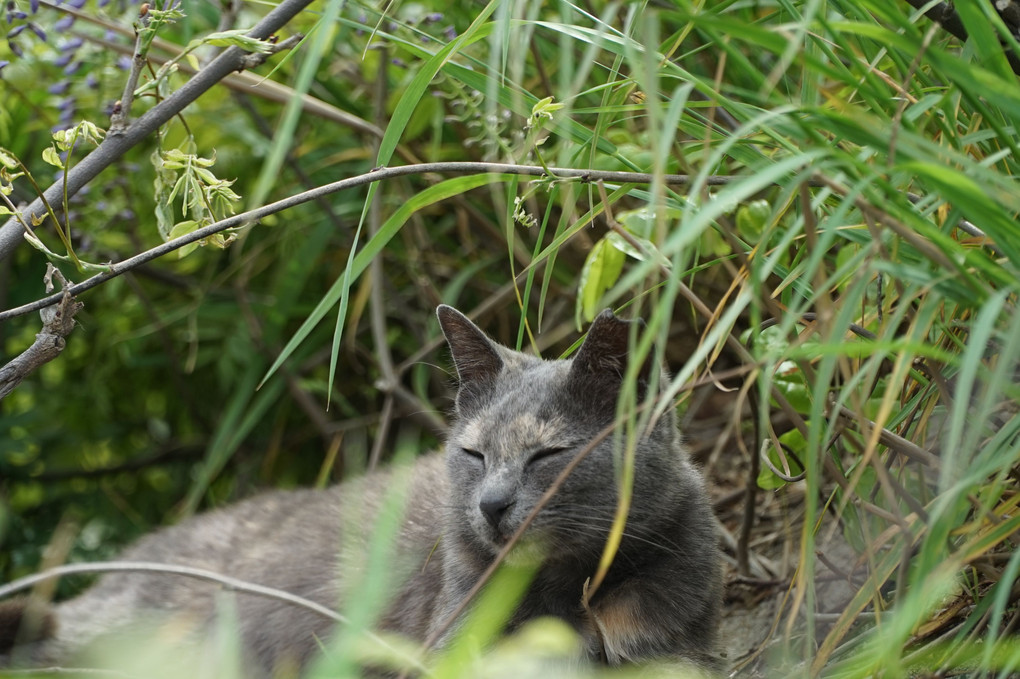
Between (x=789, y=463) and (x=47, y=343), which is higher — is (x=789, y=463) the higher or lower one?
the lower one

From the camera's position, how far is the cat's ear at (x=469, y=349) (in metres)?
2.20

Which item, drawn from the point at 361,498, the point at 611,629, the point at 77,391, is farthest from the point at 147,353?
the point at 611,629

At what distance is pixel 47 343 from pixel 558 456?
97 cm

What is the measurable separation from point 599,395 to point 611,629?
1.52ft

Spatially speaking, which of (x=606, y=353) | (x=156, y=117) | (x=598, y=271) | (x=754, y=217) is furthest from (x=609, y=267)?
(x=156, y=117)

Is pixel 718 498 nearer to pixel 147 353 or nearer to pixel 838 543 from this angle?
pixel 838 543

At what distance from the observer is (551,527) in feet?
6.08

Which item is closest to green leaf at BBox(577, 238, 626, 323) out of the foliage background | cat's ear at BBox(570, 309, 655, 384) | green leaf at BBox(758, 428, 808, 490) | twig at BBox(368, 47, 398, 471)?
the foliage background

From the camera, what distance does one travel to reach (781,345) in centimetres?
142

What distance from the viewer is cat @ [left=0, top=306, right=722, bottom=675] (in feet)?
6.19

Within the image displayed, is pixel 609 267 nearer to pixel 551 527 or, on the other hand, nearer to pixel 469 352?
pixel 469 352

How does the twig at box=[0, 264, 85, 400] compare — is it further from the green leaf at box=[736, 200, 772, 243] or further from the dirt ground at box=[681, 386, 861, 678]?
the green leaf at box=[736, 200, 772, 243]

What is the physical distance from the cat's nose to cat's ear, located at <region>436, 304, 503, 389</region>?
0.43 m

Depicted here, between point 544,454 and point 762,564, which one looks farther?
point 762,564
